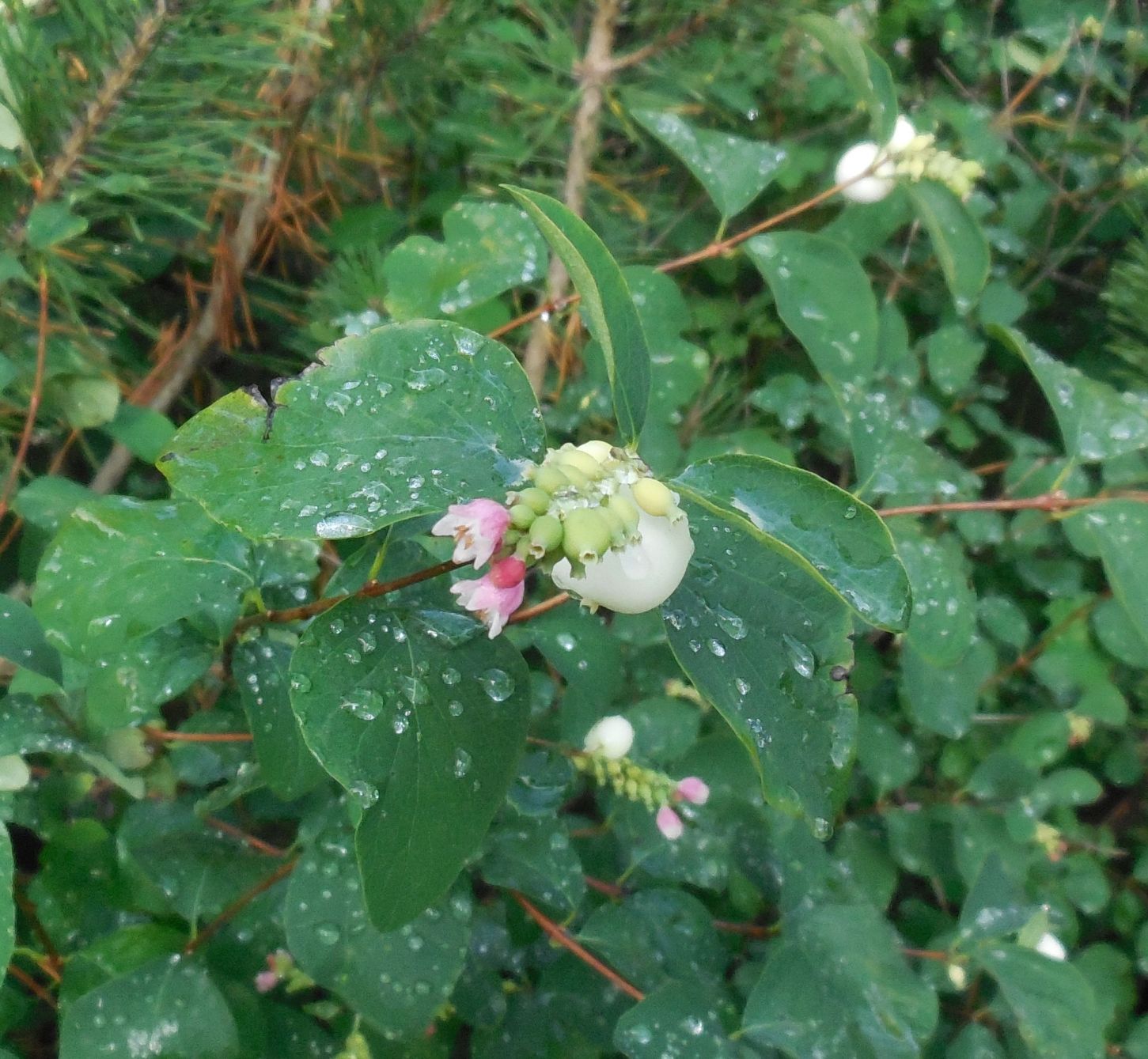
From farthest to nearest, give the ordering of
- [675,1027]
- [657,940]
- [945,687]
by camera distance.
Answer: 1. [945,687]
2. [657,940]
3. [675,1027]

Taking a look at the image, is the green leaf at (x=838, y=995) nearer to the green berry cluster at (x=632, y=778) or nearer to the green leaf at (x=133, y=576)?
the green berry cluster at (x=632, y=778)

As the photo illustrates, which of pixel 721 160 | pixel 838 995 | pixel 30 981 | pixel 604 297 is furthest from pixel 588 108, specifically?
pixel 30 981

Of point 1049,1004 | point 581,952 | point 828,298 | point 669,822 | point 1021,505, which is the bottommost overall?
point 1049,1004

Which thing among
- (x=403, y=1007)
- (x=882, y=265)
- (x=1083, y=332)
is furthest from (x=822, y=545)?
(x=1083, y=332)

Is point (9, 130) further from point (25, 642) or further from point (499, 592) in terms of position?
point (499, 592)

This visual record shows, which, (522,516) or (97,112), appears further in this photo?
(97,112)

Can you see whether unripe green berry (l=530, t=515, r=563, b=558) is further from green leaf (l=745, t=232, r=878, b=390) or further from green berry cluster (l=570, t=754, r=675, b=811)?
green leaf (l=745, t=232, r=878, b=390)

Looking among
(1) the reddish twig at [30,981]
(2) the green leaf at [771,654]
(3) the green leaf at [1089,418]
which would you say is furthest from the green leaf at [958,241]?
(1) the reddish twig at [30,981]

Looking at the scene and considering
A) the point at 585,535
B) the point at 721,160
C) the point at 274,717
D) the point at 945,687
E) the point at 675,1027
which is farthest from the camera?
the point at 945,687
